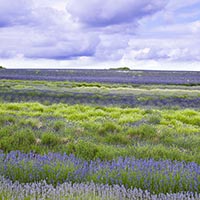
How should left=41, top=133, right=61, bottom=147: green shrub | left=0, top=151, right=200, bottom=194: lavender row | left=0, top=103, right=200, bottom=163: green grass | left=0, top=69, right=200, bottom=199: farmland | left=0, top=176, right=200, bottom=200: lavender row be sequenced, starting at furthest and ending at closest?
1. left=41, top=133, right=61, bottom=147: green shrub
2. left=0, top=103, right=200, bottom=163: green grass
3. left=0, top=151, right=200, bottom=194: lavender row
4. left=0, top=69, right=200, bottom=199: farmland
5. left=0, top=176, right=200, bottom=200: lavender row

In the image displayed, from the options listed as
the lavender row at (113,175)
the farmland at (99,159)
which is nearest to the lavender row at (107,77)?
the farmland at (99,159)

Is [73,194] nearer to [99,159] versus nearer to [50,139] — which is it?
[99,159]

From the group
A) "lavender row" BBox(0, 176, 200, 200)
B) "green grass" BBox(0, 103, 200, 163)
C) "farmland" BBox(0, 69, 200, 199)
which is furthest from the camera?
"green grass" BBox(0, 103, 200, 163)

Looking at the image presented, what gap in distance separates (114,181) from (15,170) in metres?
1.25

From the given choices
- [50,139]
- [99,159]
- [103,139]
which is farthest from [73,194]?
[103,139]

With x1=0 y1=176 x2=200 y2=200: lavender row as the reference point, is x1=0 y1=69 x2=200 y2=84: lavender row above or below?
below

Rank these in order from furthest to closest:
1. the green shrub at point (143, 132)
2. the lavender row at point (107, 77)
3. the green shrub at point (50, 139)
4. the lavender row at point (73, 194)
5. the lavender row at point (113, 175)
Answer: the lavender row at point (107, 77) → the green shrub at point (143, 132) → the green shrub at point (50, 139) → the lavender row at point (113, 175) → the lavender row at point (73, 194)

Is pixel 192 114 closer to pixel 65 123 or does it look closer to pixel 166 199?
pixel 65 123

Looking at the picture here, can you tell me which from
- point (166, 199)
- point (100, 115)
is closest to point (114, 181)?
point (166, 199)

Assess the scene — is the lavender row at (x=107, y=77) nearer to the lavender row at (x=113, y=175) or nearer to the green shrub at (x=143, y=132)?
the green shrub at (x=143, y=132)

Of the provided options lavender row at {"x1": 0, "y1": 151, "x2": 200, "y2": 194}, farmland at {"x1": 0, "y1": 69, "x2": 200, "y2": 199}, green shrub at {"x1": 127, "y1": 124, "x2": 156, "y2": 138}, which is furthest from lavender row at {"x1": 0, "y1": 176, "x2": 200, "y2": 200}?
green shrub at {"x1": 127, "y1": 124, "x2": 156, "y2": 138}

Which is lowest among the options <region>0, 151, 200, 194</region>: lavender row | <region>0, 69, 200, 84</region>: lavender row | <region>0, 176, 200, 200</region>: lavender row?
<region>0, 69, 200, 84</region>: lavender row

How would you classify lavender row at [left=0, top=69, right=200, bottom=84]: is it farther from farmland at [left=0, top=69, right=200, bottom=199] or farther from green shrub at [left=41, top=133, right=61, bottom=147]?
green shrub at [left=41, top=133, right=61, bottom=147]

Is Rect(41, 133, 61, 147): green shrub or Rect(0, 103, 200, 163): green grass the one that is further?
Rect(41, 133, 61, 147): green shrub
